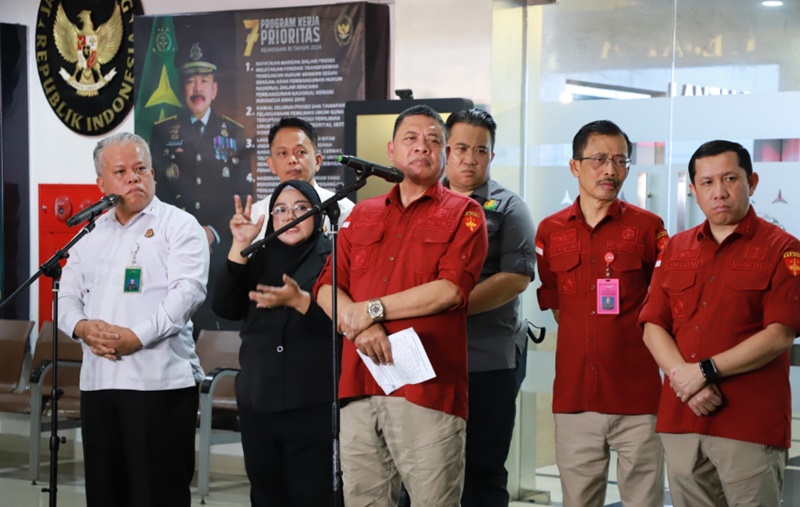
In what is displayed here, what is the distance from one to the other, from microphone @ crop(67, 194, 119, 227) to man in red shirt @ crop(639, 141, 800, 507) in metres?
1.99

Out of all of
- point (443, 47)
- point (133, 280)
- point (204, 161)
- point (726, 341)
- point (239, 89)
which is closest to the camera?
point (726, 341)

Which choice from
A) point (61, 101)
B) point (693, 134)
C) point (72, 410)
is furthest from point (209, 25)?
point (693, 134)

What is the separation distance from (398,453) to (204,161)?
3.84 m

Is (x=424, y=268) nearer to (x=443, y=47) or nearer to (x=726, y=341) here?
(x=726, y=341)

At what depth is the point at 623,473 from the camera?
3586mm

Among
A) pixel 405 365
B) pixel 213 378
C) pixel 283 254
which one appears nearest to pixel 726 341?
pixel 405 365

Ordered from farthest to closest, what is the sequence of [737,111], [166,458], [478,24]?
1. [478,24]
2. [737,111]
3. [166,458]

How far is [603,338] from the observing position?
142 inches

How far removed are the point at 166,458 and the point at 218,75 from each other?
3.10 metres

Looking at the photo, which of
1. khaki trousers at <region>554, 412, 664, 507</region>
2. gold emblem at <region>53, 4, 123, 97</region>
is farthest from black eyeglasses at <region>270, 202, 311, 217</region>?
gold emblem at <region>53, 4, 123, 97</region>

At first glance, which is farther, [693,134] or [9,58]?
[9,58]

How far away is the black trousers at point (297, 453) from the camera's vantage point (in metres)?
3.80

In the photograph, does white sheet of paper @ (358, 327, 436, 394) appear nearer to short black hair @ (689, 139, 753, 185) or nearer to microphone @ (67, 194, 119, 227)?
short black hair @ (689, 139, 753, 185)

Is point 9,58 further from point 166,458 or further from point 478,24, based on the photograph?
point 166,458
